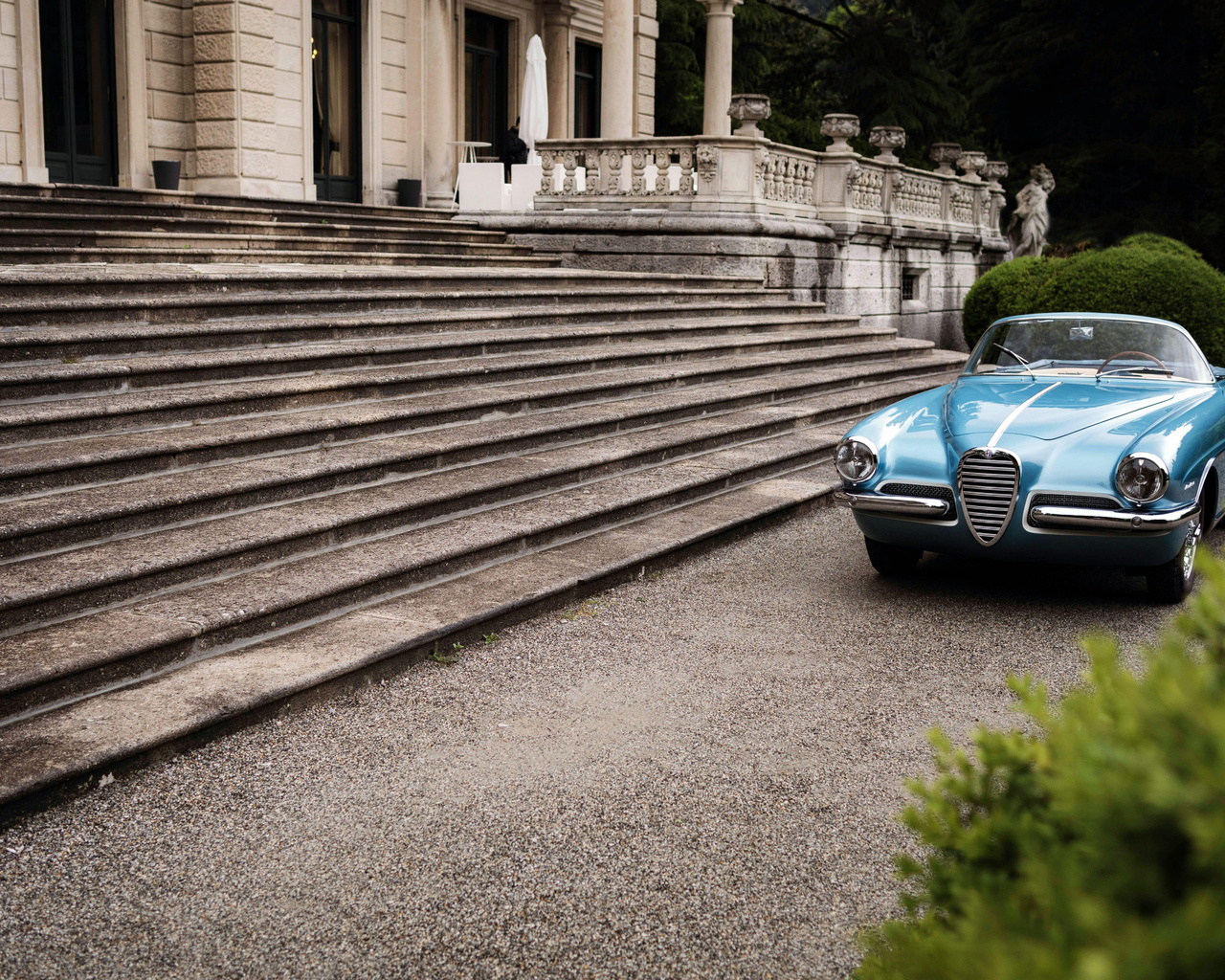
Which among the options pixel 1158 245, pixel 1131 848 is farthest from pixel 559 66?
pixel 1131 848

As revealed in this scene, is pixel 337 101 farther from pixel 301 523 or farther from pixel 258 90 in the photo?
pixel 301 523

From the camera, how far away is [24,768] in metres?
3.76

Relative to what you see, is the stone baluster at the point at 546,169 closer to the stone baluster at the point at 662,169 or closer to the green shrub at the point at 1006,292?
the stone baluster at the point at 662,169

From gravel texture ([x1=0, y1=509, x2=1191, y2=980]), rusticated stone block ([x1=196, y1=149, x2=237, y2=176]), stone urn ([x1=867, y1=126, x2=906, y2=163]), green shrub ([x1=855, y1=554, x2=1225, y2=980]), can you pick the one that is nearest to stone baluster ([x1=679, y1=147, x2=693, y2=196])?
stone urn ([x1=867, y1=126, x2=906, y2=163])

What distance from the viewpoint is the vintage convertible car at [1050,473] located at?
577cm

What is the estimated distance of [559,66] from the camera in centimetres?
2342

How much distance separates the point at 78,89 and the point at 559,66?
34.5 feet

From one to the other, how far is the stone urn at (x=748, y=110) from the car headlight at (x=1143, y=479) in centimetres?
1128

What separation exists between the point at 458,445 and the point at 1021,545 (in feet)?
11.7

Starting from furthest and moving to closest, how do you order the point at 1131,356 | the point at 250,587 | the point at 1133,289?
the point at 1133,289, the point at 1131,356, the point at 250,587

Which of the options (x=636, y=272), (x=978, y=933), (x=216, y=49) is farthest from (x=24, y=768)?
(x=216, y=49)

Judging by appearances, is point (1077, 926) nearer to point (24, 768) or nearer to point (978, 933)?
point (978, 933)

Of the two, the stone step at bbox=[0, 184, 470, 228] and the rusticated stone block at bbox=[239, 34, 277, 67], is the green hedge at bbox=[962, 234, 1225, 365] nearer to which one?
the stone step at bbox=[0, 184, 470, 228]

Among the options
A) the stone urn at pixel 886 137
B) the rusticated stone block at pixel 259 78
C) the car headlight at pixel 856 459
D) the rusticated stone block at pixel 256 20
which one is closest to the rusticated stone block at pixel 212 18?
the rusticated stone block at pixel 256 20
